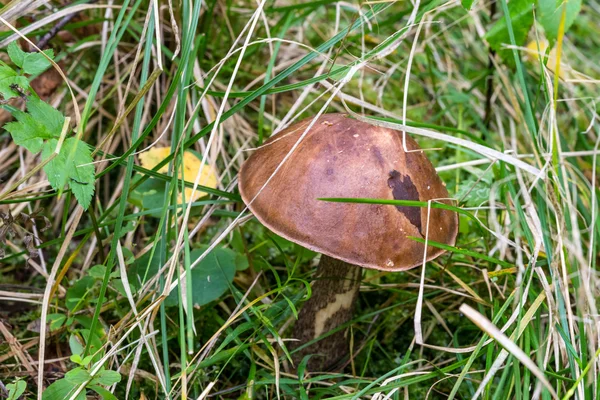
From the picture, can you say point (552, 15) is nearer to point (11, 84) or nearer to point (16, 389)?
point (11, 84)

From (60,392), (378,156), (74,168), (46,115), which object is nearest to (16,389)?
(60,392)

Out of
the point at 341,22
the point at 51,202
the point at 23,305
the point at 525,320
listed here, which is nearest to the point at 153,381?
the point at 23,305

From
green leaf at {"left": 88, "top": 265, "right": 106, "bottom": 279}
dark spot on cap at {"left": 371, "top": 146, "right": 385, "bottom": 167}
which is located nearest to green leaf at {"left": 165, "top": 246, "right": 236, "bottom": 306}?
green leaf at {"left": 88, "top": 265, "right": 106, "bottom": 279}

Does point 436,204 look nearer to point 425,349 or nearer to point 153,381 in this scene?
point 425,349

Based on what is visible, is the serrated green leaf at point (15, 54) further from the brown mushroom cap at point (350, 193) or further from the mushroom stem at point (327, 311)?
the mushroom stem at point (327, 311)

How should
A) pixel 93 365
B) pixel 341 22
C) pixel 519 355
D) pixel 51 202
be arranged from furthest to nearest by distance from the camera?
pixel 341 22 < pixel 51 202 < pixel 93 365 < pixel 519 355

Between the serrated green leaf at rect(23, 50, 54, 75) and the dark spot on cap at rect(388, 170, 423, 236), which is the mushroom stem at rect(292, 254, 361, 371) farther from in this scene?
the serrated green leaf at rect(23, 50, 54, 75)

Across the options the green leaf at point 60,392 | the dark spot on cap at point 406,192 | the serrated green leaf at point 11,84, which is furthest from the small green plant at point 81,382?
the dark spot on cap at point 406,192
